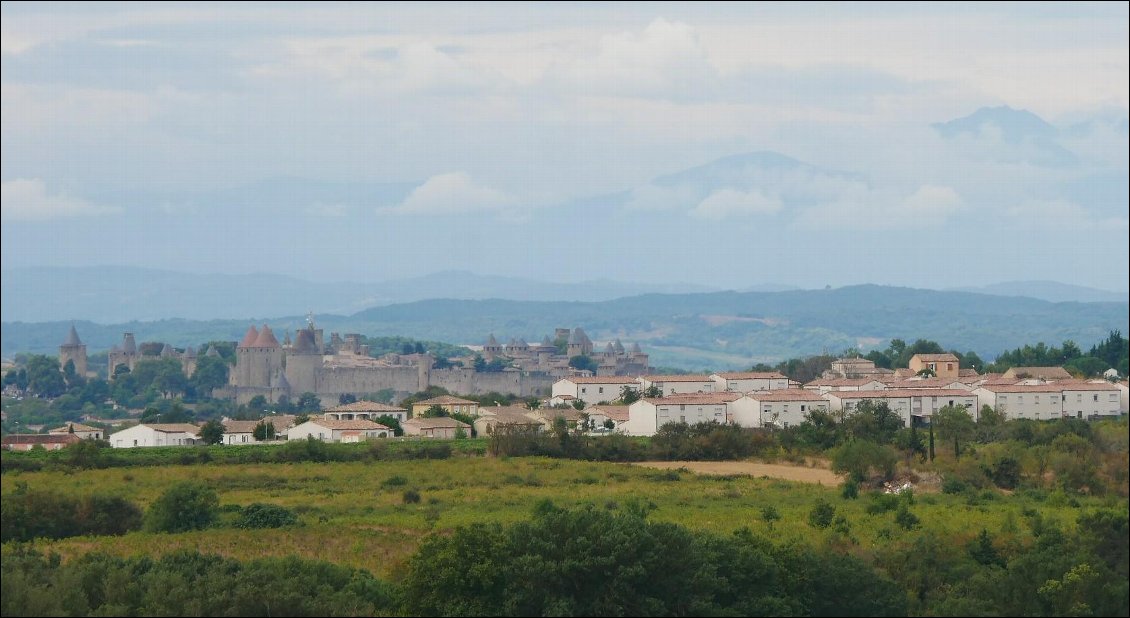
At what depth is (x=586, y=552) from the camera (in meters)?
13.8

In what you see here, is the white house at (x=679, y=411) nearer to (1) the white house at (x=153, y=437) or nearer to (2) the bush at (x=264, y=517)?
(1) the white house at (x=153, y=437)

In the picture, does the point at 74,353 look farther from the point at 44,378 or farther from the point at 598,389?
the point at 598,389

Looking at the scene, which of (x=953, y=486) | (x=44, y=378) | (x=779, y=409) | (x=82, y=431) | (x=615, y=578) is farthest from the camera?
(x=44, y=378)

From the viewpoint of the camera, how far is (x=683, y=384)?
41.0m

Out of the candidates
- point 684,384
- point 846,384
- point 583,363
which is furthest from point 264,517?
point 583,363

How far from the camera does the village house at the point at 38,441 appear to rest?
2712 centimetres

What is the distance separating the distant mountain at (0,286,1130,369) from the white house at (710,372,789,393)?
48463mm

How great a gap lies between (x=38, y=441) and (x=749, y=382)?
16.9 m

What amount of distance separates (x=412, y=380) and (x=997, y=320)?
7743cm

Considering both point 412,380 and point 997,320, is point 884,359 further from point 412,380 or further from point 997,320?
point 997,320

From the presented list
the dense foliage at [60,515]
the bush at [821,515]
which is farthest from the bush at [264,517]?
the bush at [821,515]

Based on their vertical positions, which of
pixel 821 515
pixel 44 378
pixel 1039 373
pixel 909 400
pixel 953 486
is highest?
pixel 44 378

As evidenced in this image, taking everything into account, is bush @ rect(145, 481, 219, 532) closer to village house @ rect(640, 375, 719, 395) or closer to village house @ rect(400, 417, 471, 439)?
village house @ rect(400, 417, 471, 439)

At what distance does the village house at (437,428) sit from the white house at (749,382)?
21.1 ft
